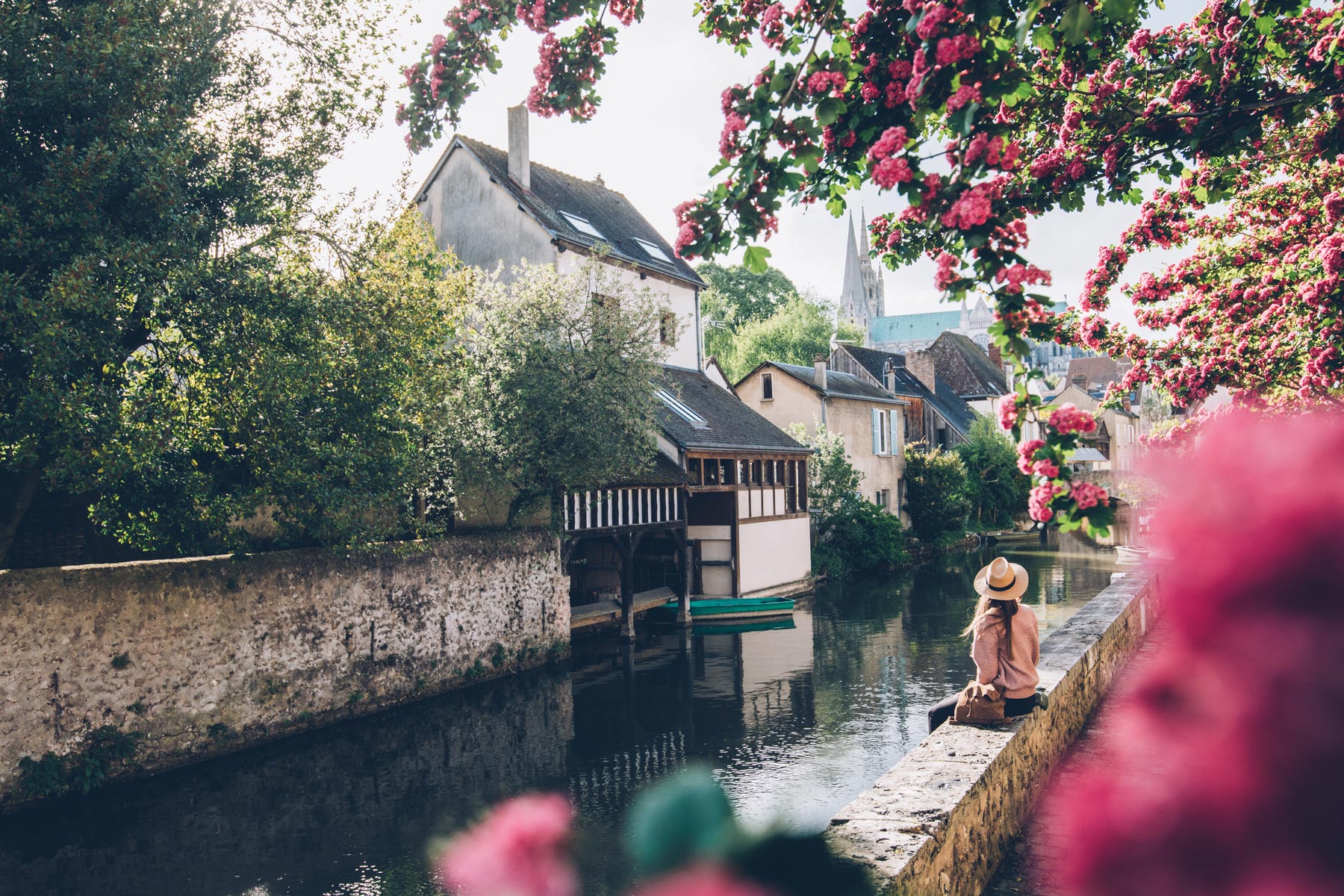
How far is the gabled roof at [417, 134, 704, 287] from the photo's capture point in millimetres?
21875

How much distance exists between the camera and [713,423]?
23.2m

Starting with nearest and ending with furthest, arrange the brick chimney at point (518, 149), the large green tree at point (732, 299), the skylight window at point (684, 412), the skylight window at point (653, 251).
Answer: the skylight window at point (684, 412) < the brick chimney at point (518, 149) < the skylight window at point (653, 251) < the large green tree at point (732, 299)

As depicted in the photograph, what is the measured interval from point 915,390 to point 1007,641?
36693mm

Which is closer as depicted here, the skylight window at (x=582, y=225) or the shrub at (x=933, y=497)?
the skylight window at (x=582, y=225)

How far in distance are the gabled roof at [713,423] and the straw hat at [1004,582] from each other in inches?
524

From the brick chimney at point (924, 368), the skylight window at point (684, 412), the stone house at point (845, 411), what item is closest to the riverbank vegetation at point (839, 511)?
the stone house at point (845, 411)

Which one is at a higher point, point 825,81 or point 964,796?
point 825,81

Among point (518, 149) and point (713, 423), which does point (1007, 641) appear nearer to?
point (713, 423)

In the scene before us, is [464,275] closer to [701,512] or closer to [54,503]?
[54,503]

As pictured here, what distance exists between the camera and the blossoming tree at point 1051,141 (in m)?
2.79

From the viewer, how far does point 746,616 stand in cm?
2077

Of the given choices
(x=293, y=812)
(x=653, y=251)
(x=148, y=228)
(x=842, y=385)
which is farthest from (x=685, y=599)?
(x=842, y=385)

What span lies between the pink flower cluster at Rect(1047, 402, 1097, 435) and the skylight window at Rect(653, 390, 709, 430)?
62.7 ft

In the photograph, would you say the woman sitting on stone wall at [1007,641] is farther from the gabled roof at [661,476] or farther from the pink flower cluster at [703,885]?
the gabled roof at [661,476]
